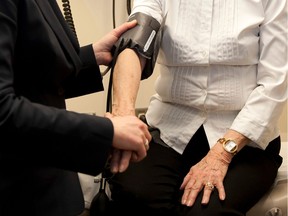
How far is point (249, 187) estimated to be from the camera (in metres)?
1.09

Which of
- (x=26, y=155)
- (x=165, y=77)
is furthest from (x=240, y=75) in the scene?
(x=26, y=155)

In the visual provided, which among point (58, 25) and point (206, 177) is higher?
point (58, 25)

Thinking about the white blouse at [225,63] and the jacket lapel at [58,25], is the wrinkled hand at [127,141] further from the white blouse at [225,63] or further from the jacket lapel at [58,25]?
the white blouse at [225,63]

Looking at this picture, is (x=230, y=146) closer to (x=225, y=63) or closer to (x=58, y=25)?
(x=225, y=63)

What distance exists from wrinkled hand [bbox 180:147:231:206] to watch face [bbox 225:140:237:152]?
3 cm

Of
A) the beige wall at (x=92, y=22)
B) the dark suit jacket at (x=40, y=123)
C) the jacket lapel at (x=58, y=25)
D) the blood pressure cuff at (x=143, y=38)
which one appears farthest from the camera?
the beige wall at (x=92, y=22)

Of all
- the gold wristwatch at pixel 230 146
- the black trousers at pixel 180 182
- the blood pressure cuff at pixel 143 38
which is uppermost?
the blood pressure cuff at pixel 143 38

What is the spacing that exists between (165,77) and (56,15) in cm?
55

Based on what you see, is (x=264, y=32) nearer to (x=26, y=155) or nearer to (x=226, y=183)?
(x=226, y=183)

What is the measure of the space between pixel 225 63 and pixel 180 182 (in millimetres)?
417

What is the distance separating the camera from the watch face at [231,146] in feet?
3.66

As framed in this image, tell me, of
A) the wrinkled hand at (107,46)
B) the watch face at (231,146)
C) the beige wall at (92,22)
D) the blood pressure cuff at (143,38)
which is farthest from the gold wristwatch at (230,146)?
the beige wall at (92,22)

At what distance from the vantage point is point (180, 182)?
3.86 ft

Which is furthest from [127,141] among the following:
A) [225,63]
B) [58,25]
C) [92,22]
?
[92,22]
